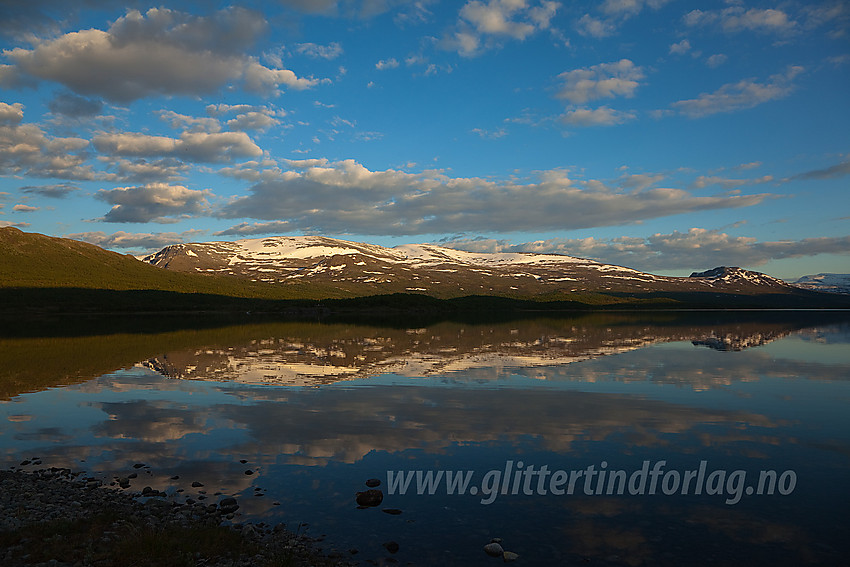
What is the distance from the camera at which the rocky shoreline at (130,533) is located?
10336 millimetres

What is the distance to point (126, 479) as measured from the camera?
1529 centimetres

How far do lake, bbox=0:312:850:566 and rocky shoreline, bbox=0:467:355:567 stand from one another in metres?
0.76

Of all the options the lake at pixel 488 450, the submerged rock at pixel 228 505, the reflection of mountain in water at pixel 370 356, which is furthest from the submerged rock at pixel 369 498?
the reflection of mountain in water at pixel 370 356

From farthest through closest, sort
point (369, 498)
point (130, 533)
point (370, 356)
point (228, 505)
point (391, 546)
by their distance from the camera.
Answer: point (370, 356) < point (369, 498) < point (228, 505) < point (391, 546) < point (130, 533)

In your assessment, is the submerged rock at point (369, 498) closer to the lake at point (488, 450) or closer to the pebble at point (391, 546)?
the lake at point (488, 450)

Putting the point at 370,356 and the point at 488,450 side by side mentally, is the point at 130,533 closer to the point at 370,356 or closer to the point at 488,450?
the point at 488,450

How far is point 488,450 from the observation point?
18312 mm

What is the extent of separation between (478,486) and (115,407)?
20.2 m

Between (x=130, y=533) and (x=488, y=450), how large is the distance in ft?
37.1

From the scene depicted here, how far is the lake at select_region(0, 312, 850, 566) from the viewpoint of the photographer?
39.4 ft

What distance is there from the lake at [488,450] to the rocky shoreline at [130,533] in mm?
755

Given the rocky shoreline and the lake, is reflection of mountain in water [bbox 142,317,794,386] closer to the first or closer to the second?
the lake

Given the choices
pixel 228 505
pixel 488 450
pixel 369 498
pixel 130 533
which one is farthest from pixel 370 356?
pixel 130 533

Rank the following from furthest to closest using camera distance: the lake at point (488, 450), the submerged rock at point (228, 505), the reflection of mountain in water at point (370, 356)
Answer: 1. the reflection of mountain in water at point (370, 356)
2. the submerged rock at point (228, 505)
3. the lake at point (488, 450)
